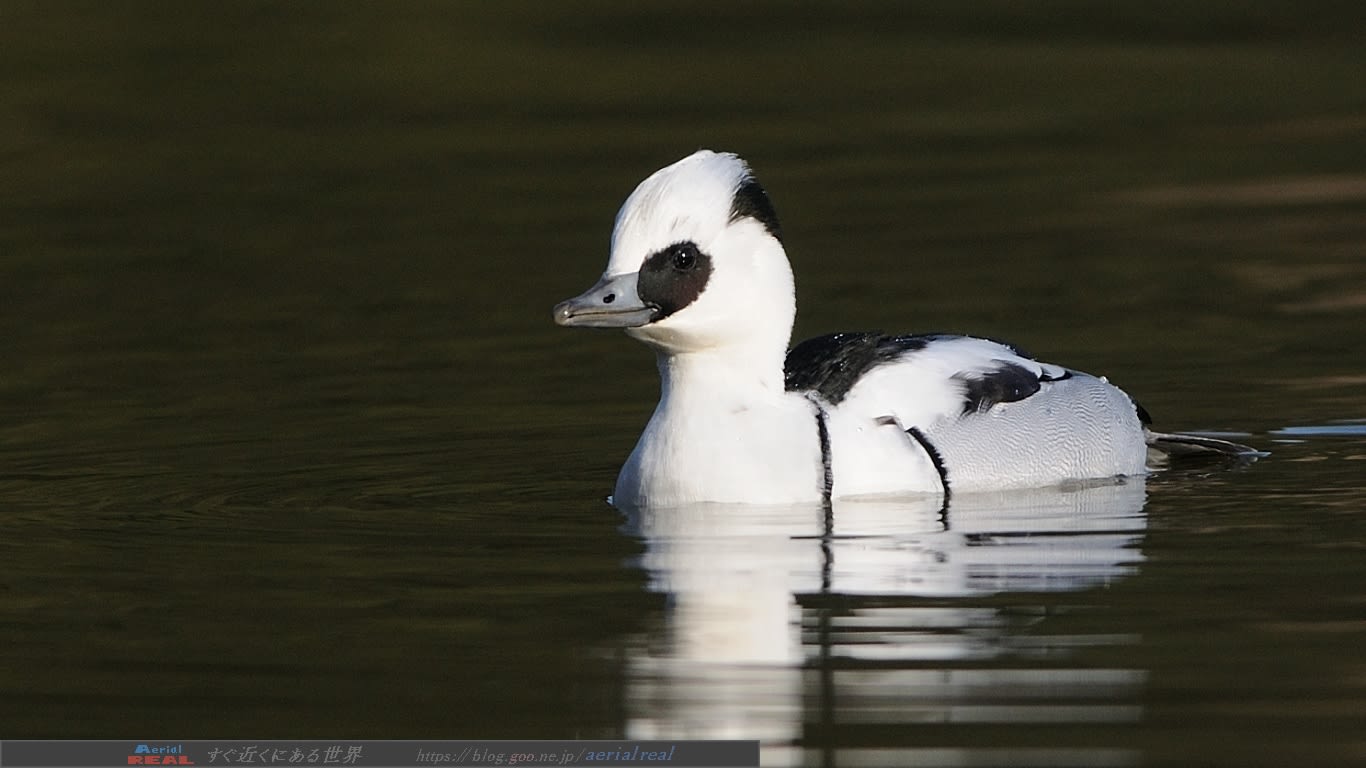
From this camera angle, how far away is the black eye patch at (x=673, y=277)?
10719 millimetres

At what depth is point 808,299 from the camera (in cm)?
1702

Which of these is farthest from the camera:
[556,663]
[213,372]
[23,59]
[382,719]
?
[23,59]

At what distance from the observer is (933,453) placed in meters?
11.4

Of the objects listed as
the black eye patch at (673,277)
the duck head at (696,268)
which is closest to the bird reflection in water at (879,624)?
the duck head at (696,268)

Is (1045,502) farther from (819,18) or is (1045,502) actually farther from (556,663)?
(819,18)

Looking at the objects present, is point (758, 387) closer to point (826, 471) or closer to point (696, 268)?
point (826, 471)

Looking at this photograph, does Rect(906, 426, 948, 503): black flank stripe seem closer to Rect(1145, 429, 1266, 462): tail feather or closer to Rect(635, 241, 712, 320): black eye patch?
Rect(635, 241, 712, 320): black eye patch

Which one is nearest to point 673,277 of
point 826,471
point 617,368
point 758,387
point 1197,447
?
point 758,387

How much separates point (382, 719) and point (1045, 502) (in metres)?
4.32

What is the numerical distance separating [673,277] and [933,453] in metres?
1.50

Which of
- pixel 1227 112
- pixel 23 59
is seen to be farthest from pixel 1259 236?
pixel 23 59

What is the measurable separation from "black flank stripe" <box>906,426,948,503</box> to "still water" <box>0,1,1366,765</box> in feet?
0.96

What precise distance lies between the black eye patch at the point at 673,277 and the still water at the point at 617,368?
93 centimetres

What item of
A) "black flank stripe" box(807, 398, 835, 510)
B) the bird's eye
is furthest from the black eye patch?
"black flank stripe" box(807, 398, 835, 510)
